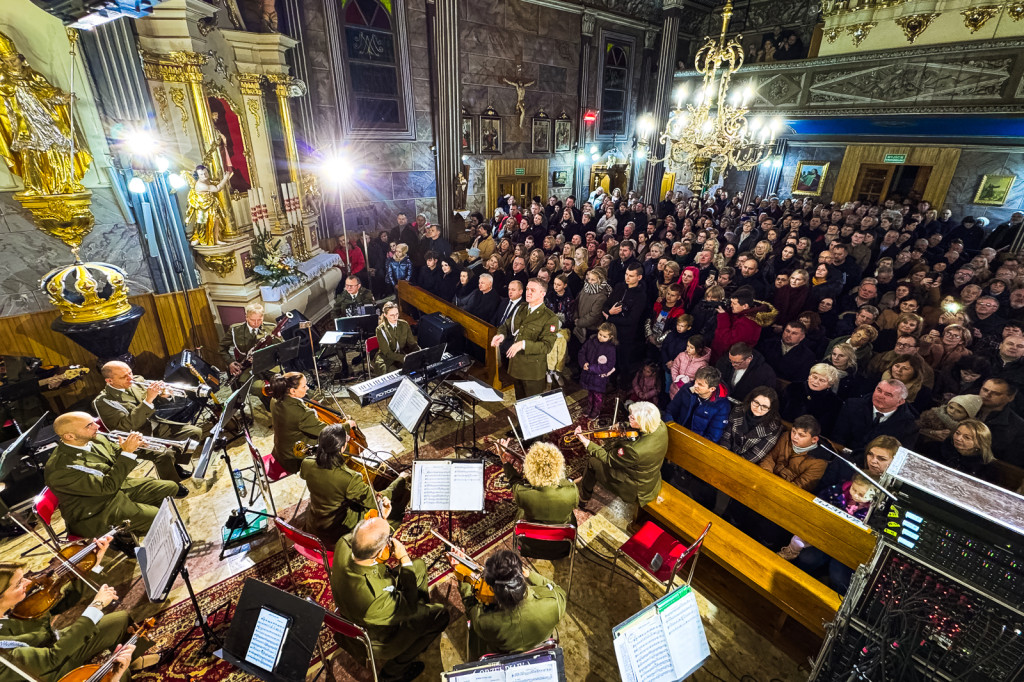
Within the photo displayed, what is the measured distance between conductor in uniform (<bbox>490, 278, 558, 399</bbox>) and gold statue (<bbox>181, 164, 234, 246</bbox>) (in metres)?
4.54

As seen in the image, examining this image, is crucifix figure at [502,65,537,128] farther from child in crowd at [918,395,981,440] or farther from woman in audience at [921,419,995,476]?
woman in audience at [921,419,995,476]

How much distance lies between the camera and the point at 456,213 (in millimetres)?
13180

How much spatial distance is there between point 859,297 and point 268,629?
717 centimetres

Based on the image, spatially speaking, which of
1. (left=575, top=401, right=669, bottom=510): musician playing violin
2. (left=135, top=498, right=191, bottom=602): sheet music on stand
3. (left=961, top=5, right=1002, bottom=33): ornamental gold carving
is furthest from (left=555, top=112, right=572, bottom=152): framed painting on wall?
(left=135, top=498, right=191, bottom=602): sheet music on stand

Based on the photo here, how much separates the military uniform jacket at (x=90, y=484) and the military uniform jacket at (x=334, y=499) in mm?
1416

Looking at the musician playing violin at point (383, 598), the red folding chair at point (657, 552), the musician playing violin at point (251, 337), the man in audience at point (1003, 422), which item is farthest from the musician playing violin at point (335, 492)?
the man in audience at point (1003, 422)

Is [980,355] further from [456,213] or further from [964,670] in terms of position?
[456,213]

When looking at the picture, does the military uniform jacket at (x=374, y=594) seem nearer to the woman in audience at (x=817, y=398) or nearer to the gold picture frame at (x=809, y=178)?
the woman in audience at (x=817, y=398)

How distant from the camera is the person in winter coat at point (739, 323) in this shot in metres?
5.15

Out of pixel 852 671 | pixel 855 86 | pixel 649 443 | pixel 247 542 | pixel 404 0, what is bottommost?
pixel 247 542

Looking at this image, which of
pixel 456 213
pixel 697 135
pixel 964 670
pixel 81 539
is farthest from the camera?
pixel 456 213

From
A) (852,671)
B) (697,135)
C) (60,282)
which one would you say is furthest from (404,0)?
(852,671)

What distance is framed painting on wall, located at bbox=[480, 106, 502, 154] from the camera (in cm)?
1317

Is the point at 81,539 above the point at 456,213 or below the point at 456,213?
below
